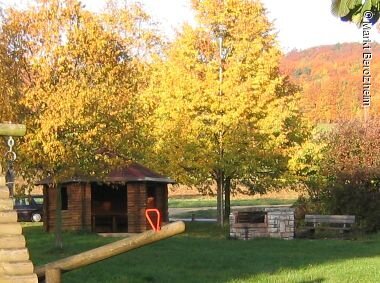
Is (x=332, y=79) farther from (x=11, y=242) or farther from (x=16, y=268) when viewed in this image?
(x=16, y=268)

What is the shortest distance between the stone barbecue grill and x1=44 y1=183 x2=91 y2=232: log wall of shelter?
644 cm

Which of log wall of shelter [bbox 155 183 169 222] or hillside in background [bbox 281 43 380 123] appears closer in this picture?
log wall of shelter [bbox 155 183 169 222]

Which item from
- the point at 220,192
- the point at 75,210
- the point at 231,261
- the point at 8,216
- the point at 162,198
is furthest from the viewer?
the point at 162,198

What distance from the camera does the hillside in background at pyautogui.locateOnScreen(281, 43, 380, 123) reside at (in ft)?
Result: 190

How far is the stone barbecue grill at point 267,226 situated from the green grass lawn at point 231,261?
0.70 m

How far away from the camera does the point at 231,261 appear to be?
15.5 m

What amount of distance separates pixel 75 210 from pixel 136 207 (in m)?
2.43

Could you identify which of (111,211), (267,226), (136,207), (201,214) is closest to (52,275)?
(267,226)

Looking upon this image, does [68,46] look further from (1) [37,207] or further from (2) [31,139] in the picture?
(1) [37,207]

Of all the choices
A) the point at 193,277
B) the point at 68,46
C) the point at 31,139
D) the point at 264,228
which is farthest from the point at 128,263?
the point at 264,228

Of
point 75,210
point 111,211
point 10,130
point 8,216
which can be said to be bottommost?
point 111,211

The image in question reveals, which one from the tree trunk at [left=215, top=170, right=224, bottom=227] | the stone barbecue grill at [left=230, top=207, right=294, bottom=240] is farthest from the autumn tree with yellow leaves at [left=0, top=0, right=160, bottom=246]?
the tree trunk at [left=215, top=170, right=224, bottom=227]

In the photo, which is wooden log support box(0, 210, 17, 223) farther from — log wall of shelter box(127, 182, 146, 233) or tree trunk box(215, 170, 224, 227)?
tree trunk box(215, 170, 224, 227)

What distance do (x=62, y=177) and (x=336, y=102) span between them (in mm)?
47223
